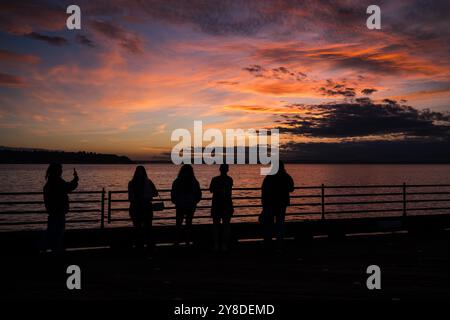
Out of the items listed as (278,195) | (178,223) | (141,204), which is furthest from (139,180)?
(278,195)

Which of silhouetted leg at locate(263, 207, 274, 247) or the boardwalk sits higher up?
silhouetted leg at locate(263, 207, 274, 247)

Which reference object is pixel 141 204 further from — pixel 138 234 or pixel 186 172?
pixel 186 172

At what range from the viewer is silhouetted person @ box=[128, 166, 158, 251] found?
10383mm

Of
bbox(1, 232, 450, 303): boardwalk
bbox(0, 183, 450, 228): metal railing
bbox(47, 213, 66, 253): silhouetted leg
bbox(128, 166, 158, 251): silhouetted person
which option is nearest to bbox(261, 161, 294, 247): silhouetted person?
bbox(1, 232, 450, 303): boardwalk

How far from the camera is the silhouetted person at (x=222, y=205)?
34.6 ft

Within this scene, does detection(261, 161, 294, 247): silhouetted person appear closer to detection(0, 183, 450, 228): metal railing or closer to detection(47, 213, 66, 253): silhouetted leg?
detection(0, 183, 450, 228): metal railing

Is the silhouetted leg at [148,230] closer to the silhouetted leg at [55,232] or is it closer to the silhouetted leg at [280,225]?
the silhouetted leg at [55,232]

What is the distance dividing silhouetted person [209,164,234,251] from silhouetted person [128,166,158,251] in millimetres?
1274

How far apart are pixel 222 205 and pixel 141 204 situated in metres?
1.68

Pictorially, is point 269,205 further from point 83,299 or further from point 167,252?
point 83,299

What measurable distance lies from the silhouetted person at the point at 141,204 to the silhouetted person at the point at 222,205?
1.27 metres

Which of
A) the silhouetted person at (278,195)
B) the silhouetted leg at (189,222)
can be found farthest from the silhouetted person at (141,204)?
the silhouetted person at (278,195)

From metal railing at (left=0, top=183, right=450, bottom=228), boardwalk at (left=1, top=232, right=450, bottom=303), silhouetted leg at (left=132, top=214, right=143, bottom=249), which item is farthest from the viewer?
metal railing at (left=0, top=183, right=450, bottom=228)

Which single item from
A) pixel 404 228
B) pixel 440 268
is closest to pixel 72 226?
pixel 404 228
